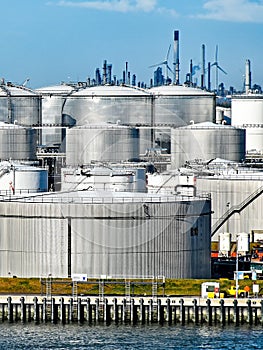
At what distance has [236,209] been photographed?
245 feet

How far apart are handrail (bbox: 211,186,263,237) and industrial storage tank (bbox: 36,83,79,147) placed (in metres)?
22.5

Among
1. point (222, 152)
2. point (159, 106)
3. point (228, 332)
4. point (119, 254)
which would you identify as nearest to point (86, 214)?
point (119, 254)

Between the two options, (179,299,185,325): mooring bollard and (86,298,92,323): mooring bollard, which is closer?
(179,299,185,325): mooring bollard

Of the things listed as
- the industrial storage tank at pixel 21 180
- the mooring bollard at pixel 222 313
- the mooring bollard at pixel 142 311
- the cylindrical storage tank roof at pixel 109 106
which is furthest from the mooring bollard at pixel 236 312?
the cylindrical storage tank roof at pixel 109 106

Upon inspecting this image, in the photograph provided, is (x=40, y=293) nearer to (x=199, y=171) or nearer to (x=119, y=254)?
(x=119, y=254)

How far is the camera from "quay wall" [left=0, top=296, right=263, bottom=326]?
54.0 meters

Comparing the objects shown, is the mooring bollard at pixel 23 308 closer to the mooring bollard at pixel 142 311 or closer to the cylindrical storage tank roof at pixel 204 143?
the mooring bollard at pixel 142 311

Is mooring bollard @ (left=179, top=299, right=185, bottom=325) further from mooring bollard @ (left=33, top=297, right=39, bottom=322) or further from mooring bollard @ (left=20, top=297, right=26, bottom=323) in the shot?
mooring bollard @ (left=20, top=297, right=26, bottom=323)

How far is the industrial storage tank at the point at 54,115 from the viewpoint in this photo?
317ft

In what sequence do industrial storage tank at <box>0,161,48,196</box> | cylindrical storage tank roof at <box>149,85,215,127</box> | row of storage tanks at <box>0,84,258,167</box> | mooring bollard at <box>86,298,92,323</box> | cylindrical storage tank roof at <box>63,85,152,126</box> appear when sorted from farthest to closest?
cylindrical storage tank roof at <box>149,85,215,127</box>, cylindrical storage tank roof at <box>63,85,152,126</box>, row of storage tanks at <box>0,84,258,167</box>, industrial storage tank at <box>0,161,48,196</box>, mooring bollard at <box>86,298,92,323</box>

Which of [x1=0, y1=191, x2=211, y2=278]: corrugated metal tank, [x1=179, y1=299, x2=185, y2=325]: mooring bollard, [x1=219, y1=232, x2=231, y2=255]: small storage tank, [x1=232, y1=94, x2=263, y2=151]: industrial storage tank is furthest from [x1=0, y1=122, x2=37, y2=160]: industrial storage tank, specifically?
[x1=179, y1=299, x2=185, y2=325]: mooring bollard

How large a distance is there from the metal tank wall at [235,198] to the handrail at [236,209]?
0.42 ft

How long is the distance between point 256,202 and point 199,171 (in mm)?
5936

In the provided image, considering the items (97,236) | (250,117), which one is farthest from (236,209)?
(250,117)
